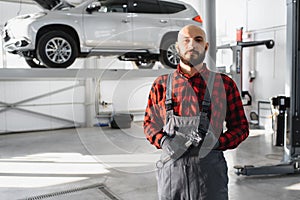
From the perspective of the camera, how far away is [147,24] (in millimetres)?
4250

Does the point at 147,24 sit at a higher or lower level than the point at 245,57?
higher

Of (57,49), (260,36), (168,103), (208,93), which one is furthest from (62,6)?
(260,36)

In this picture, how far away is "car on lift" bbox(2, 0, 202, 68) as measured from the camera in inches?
136

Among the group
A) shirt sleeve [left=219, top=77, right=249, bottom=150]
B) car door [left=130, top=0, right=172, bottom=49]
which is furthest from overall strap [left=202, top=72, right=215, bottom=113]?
car door [left=130, top=0, right=172, bottom=49]

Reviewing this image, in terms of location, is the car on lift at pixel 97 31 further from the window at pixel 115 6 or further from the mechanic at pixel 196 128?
the mechanic at pixel 196 128

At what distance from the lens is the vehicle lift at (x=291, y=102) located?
13.8 feet

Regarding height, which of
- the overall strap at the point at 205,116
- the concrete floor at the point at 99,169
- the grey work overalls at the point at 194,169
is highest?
the overall strap at the point at 205,116

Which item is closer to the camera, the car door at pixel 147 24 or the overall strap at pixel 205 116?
the overall strap at pixel 205 116

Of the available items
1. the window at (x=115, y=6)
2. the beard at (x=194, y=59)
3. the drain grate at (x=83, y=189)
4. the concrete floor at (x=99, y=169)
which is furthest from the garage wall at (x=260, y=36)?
the beard at (x=194, y=59)

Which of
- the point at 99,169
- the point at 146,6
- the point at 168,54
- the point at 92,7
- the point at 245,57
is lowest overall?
the point at 99,169

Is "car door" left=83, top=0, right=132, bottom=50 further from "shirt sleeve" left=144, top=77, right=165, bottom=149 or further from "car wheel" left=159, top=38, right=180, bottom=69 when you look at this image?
"shirt sleeve" left=144, top=77, right=165, bottom=149

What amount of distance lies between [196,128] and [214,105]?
0.62 feet

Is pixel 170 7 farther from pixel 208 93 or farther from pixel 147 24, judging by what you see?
pixel 208 93

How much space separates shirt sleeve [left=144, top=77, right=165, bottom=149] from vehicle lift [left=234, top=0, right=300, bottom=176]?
2.84 meters
